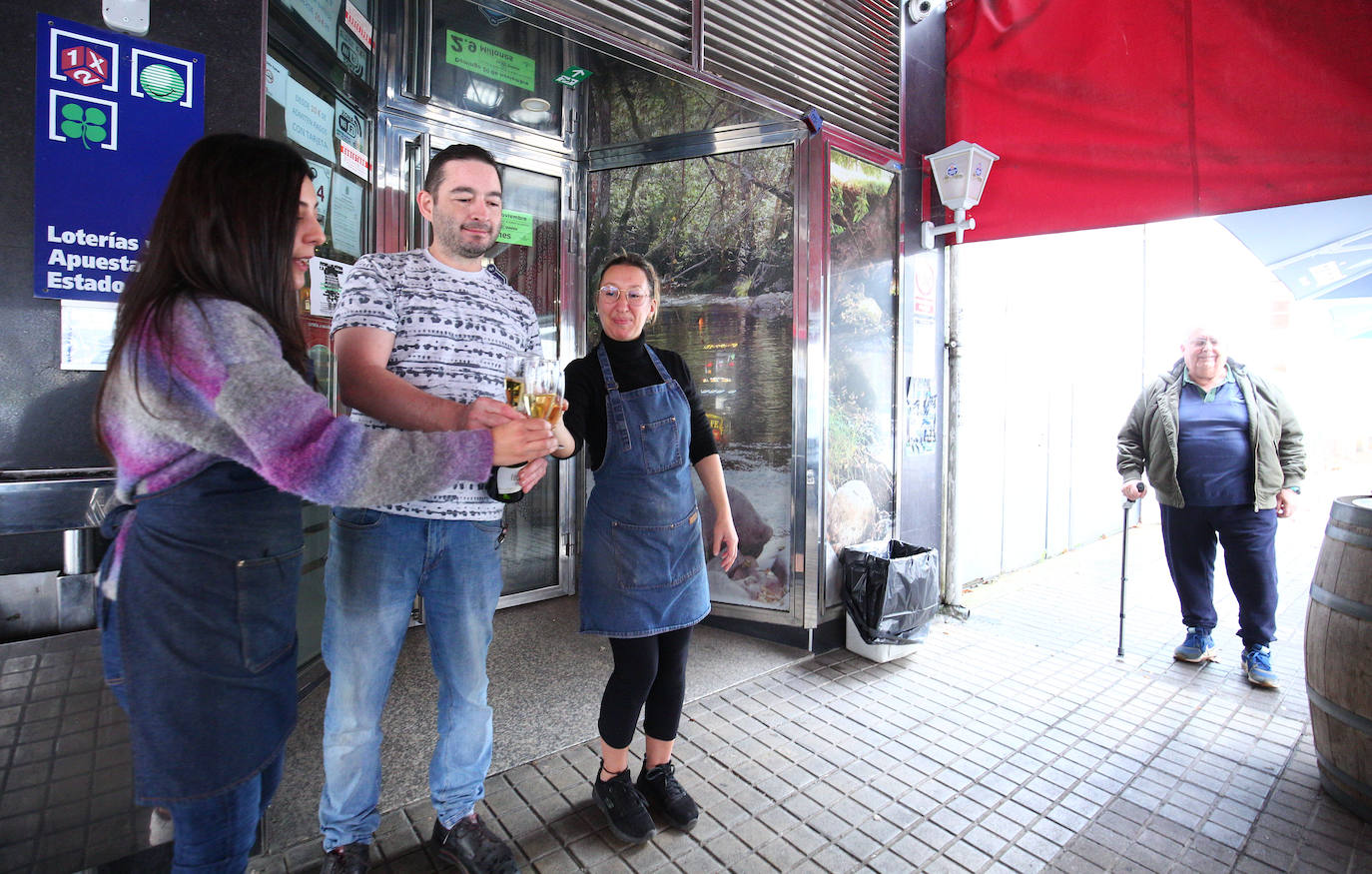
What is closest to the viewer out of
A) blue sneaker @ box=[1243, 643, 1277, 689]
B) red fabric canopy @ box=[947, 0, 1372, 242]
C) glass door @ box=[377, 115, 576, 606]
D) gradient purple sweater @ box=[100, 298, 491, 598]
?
gradient purple sweater @ box=[100, 298, 491, 598]

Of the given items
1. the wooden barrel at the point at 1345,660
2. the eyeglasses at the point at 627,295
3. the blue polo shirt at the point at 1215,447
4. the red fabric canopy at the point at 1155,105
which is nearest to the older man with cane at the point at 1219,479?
the blue polo shirt at the point at 1215,447

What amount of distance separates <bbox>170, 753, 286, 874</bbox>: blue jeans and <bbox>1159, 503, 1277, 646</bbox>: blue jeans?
4430 millimetres

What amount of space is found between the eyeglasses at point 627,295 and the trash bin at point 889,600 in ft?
7.04

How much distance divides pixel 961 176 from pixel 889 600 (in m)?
2.58

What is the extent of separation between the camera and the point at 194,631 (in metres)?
1.16

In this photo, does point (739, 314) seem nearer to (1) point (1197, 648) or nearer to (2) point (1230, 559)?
(2) point (1230, 559)

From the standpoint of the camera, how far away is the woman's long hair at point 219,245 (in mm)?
1138

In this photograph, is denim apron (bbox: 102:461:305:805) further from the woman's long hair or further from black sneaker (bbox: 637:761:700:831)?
black sneaker (bbox: 637:761:700:831)

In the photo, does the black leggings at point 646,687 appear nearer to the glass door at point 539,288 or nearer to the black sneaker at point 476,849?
the black sneaker at point 476,849

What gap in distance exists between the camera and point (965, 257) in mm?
4637

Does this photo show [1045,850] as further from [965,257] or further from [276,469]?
[965,257]

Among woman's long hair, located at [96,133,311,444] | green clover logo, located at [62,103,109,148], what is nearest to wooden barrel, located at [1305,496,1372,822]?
woman's long hair, located at [96,133,311,444]

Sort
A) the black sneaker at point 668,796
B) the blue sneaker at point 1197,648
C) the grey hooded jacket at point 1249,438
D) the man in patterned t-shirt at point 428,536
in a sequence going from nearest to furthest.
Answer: the man in patterned t-shirt at point 428,536, the black sneaker at point 668,796, the grey hooded jacket at point 1249,438, the blue sneaker at point 1197,648

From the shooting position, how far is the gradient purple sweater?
43.1 inches
